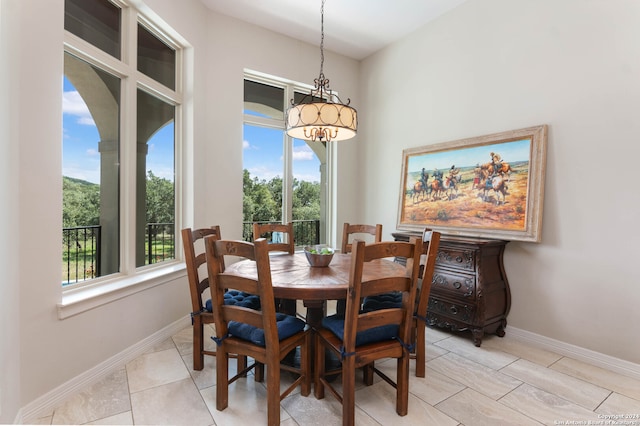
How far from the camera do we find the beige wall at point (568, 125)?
231 cm

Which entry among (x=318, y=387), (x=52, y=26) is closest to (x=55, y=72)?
(x=52, y=26)

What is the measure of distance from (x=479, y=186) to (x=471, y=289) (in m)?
1.06

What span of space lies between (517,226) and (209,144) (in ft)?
10.6

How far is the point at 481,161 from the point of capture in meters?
3.12

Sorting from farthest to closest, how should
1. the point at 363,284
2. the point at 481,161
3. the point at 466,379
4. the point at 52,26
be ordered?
the point at 481,161
the point at 466,379
the point at 52,26
the point at 363,284

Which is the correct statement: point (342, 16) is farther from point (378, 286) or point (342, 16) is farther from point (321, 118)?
point (378, 286)

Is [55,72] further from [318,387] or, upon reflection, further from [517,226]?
[517,226]

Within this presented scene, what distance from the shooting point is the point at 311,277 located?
198 cm

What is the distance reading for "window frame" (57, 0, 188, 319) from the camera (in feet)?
7.04

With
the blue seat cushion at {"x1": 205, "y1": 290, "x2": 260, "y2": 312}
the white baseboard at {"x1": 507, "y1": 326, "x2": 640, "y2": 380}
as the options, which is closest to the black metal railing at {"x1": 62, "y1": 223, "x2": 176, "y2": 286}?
the blue seat cushion at {"x1": 205, "y1": 290, "x2": 260, "y2": 312}

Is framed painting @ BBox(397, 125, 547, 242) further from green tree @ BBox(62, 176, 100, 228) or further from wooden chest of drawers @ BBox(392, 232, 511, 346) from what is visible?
green tree @ BBox(62, 176, 100, 228)

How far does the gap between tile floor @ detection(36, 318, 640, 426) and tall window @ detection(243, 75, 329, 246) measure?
2.00 meters

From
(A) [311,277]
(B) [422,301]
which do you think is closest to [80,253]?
(A) [311,277]

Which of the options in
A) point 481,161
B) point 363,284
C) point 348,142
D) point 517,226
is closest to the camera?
point 363,284
